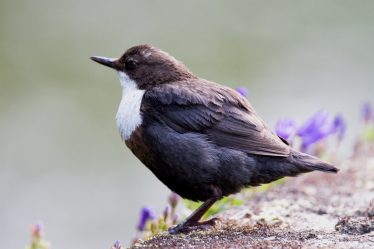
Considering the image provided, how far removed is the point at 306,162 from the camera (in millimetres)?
5152

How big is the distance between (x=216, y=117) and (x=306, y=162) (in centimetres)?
57

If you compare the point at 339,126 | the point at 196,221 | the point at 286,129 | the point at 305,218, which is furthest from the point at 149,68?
the point at 339,126

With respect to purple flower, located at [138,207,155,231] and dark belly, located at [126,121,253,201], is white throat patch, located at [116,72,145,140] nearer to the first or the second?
dark belly, located at [126,121,253,201]

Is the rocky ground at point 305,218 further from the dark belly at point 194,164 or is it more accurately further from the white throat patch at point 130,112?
the white throat patch at point 130,112

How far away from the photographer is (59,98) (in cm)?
1222

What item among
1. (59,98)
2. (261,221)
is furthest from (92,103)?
(261,221)

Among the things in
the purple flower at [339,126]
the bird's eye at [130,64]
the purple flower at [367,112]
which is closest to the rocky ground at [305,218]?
the purple flower at [339,126]

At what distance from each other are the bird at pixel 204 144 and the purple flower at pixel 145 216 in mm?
184

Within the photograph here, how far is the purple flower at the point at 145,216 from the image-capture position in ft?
17.2

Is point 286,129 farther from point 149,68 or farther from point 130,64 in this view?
point 130,64

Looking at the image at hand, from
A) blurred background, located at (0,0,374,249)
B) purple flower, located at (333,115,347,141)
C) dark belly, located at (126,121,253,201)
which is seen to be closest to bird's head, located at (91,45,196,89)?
dark belly, located at (126,121,253,201)

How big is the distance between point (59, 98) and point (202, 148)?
7.34 meters

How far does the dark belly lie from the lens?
5.09 metres

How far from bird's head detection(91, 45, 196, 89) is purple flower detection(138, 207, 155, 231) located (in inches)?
31.6
